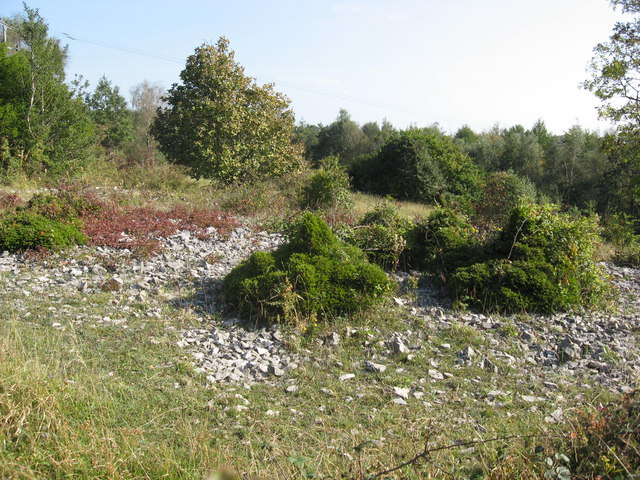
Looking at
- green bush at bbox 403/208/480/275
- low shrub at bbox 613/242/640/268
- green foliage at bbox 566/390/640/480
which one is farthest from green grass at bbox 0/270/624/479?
low shrub at bbox 613/242/640/268

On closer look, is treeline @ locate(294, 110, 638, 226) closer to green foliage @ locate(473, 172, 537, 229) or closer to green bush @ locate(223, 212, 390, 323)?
green foliage @ locate(473, 172, 537, 229)

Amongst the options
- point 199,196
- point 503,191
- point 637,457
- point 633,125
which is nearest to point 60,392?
point 637,457

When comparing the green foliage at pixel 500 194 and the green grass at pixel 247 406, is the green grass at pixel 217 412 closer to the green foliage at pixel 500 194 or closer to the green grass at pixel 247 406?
the green grass at pixel 247 406

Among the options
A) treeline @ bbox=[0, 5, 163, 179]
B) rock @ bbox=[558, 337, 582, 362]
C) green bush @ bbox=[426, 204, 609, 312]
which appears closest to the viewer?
rock @ bbox=[558, 337, 582, 362]

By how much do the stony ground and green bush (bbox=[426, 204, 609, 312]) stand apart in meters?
0.23

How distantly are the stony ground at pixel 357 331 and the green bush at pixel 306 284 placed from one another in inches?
10.7

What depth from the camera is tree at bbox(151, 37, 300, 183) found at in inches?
585

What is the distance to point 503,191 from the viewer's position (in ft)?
44.7

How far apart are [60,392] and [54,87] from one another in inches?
501

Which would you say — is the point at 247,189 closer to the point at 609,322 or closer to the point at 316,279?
the point at 316,279

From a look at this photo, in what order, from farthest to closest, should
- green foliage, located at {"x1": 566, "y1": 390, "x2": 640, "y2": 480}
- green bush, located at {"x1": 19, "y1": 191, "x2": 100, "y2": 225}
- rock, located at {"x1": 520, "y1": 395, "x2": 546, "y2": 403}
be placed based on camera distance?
1. green bush, located at {"x1": 19, "y1": 191, "x2": 100, "y2": 225}
2. rock, located at {"x1": 520, "y1": 395, "x2": 546, "y2": 403}
3. green foliage, located at {"x1": 566, "y1": 390, "x2": 640, "y2": 480}

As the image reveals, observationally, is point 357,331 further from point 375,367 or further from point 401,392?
point 401,392

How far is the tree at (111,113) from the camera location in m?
29.4

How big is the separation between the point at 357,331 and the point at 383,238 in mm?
2489
